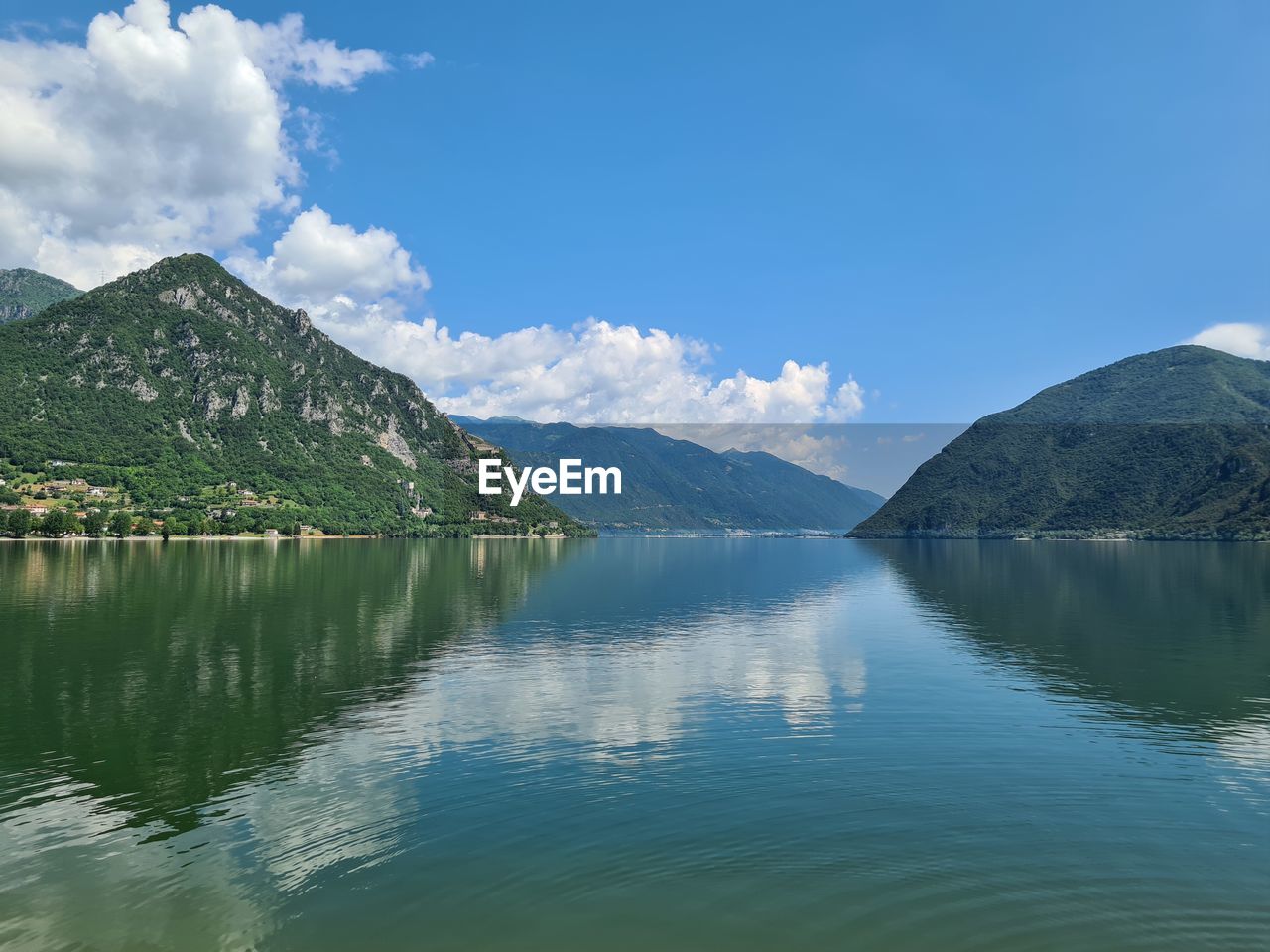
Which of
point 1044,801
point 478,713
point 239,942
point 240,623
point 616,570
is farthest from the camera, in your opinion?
point 616,570

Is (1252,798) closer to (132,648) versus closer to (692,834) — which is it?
(692,834)

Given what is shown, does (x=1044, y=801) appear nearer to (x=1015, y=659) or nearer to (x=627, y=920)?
(x=627, y=920)

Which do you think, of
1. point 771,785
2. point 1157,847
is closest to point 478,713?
point 771,785

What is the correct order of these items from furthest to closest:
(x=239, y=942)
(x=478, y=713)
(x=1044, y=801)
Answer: (x=478, y=713)
(x=1044, y=801)
(x=239, y=942)

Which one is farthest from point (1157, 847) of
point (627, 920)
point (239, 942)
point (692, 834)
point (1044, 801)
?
point (239, 942)

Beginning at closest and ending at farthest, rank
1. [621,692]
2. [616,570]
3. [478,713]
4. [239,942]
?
[239,942]
[478,713]
[621,692]
[616,570]

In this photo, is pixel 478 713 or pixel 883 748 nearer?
pixel 883 748
